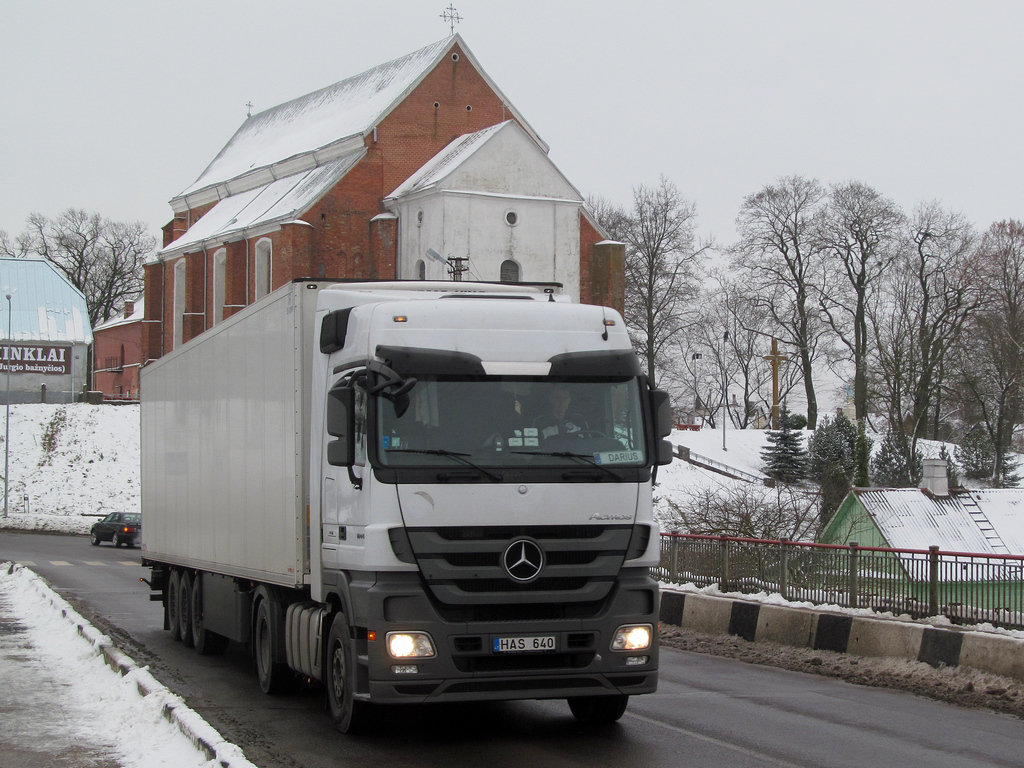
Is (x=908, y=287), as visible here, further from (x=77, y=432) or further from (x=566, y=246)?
(x=77, y=432)

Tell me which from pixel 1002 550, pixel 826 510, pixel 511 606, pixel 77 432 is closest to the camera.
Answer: pixel 511 606

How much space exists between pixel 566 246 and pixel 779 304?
23.8m

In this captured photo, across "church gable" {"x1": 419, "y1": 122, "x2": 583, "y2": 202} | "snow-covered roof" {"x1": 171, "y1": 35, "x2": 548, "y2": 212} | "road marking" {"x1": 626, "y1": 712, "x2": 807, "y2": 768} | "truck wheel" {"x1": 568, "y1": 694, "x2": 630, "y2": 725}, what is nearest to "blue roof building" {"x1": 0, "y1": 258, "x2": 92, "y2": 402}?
"snow-covered roof" {"x1": 171, "y1": 35, "x2": 548, "y2": 212}

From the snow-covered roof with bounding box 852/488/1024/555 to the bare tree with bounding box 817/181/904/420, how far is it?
33.5 metres

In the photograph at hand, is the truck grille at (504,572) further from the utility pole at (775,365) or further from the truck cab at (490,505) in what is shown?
the utility pole at (775,365)

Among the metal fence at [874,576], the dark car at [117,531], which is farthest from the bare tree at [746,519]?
the dark car at [117,531]

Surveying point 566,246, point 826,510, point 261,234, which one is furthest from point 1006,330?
point 261,234

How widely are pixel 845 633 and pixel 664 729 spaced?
15.0 ft

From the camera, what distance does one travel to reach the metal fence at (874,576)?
1189 centimetres

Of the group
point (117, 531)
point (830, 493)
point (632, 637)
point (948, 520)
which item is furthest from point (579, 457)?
point (117, 531)

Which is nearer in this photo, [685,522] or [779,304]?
[685,522]

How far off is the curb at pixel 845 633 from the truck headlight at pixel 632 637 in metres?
4.00

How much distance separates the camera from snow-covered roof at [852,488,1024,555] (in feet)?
106

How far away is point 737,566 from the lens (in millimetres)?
16703
